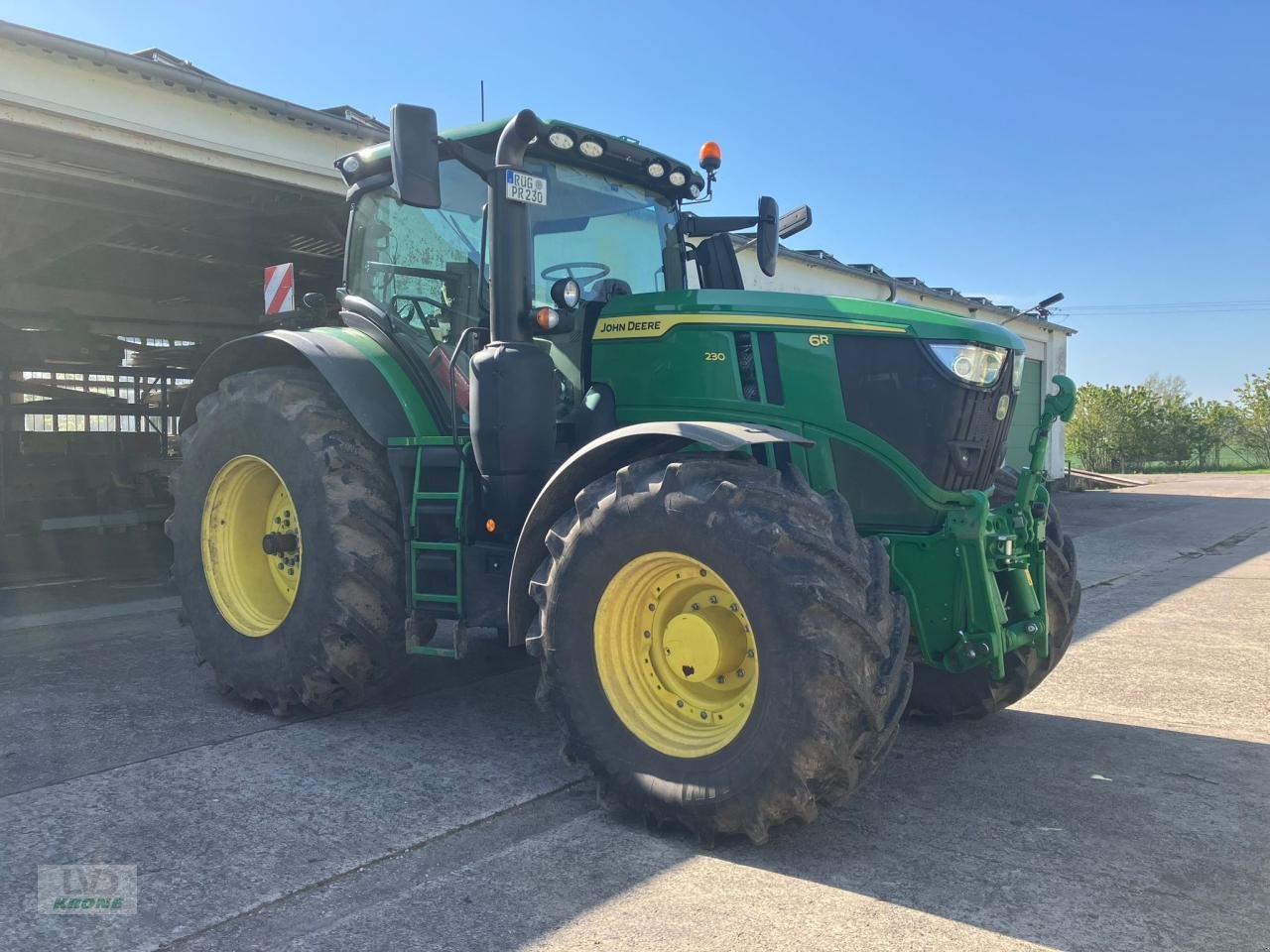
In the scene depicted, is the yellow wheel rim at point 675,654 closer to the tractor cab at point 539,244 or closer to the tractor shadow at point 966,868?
the tractor shadow at point 966,868

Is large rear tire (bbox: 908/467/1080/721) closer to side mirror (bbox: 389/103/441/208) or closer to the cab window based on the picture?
the cab window

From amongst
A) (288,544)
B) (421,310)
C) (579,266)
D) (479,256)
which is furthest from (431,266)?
(288,544)

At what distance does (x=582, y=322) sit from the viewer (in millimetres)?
4180

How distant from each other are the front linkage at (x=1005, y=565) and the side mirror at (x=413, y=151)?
88.9 inches

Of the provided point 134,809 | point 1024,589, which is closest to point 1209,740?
point 1024,589

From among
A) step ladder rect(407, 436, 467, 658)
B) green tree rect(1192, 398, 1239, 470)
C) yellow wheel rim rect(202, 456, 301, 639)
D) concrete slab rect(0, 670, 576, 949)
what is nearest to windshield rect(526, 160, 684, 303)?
step ladder rect(407, 436, 467, 658)

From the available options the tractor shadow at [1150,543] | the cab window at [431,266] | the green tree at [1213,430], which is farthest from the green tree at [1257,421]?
the cab window at [431,266]

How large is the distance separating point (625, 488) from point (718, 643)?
0.59m

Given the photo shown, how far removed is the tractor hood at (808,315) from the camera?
3711 millimetres

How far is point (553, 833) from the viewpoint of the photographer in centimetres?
327

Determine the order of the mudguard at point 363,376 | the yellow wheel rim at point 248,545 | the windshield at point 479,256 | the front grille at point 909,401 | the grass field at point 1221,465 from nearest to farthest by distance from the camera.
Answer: the front grille at point 909,401 < the windshield at point 479,256 < the mudguard at point 363,376 < the yellow wheel rim at point 248,545 < the grass field at point 1221,465

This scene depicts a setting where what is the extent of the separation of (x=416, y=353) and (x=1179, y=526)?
14552 mm

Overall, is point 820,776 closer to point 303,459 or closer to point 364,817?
point 364,817

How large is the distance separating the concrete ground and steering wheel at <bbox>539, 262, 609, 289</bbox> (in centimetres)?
195
